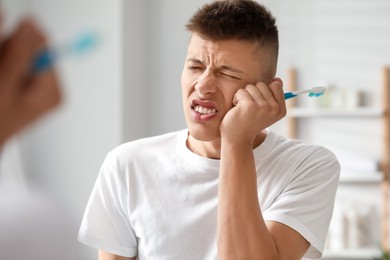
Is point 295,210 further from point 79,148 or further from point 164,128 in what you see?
point 164,128

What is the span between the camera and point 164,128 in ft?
12.6

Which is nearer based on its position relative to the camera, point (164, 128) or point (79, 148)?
point (79, 148)

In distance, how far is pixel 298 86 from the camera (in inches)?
145

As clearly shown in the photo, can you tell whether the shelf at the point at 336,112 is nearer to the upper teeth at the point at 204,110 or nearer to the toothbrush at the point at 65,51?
the upper teeth at the point at 204,110

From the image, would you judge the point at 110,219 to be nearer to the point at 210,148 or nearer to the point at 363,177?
the point at 210,148

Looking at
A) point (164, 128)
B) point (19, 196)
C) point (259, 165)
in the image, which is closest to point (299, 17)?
point (164, 128)

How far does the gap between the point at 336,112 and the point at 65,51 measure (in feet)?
11.6

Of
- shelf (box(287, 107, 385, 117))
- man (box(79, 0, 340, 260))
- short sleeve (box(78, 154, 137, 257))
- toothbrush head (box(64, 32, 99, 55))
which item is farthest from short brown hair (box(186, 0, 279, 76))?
shelf (box(287, 107, 385, 117))

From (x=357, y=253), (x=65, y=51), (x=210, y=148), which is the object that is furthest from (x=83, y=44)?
(x=357, y=253)

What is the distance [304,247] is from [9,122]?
1206mm

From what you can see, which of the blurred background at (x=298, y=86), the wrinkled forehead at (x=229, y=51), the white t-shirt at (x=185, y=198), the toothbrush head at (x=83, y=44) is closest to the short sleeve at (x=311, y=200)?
the white t-shirt at (x=185, y=198)

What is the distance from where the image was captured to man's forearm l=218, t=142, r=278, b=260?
120 centimetres

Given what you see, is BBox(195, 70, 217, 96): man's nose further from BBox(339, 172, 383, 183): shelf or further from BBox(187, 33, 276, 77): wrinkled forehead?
BBox(339, 172, 383, 183): shelf

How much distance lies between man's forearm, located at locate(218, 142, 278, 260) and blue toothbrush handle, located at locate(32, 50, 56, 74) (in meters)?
1.08
